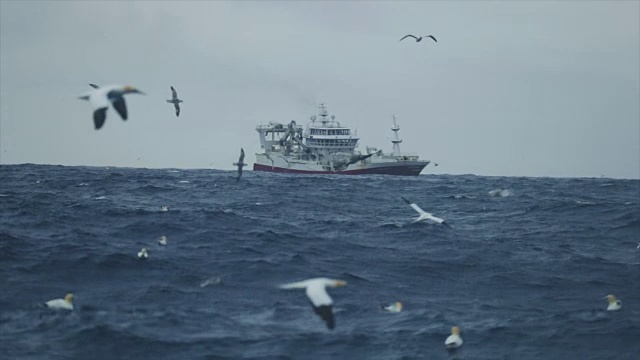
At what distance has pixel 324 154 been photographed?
360 ft

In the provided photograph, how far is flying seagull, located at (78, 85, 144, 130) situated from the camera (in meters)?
12.5

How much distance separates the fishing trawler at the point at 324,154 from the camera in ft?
346

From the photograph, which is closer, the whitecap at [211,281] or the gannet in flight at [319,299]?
the gannet in flight at [319,299]

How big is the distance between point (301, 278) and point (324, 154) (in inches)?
3484

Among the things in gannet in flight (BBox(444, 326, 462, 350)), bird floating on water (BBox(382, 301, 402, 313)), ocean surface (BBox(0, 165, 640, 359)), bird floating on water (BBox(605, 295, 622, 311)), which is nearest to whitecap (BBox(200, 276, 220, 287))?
ocean surface (BBox(0, 165, 640, 359))

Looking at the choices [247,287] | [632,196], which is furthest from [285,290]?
[632,196]

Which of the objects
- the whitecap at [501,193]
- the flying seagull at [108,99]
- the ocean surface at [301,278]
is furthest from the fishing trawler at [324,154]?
the flying seagull at [108,99]

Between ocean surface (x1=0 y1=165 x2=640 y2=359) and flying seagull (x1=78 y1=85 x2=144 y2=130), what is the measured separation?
4.88 m

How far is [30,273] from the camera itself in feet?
67.8

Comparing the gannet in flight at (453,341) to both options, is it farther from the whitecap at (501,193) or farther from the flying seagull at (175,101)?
the whitecap at (501,193)

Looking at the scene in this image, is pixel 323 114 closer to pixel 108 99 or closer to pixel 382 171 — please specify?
pixel 382 171

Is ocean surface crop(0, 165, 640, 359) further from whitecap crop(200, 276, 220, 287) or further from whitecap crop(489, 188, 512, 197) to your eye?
whitecap crop(489, 188, 512, 197)

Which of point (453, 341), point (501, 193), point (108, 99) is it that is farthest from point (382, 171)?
point (108, 99)

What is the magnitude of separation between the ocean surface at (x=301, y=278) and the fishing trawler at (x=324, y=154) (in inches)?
2680
